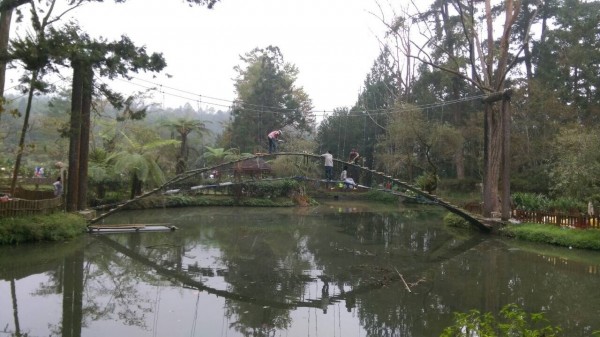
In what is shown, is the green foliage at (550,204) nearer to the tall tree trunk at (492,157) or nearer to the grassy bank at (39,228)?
the tall tree trunk at (492,157)

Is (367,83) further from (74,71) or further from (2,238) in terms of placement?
(2,238)

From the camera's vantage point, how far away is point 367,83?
138 feet

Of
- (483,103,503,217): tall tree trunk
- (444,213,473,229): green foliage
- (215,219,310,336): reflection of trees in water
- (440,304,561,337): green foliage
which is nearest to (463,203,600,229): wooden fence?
(483,103,503,217): tall tree trunk

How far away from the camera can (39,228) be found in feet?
41.1

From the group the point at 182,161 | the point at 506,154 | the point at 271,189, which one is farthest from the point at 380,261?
the point at 182,161

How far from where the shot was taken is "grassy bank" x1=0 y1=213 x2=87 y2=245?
1196 cm

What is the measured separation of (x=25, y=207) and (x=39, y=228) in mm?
666

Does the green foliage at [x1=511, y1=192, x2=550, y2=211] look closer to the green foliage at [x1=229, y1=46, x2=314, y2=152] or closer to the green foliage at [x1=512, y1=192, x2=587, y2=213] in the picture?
the green foliage at [x1=512, y1=192, x2=587, y2=213]

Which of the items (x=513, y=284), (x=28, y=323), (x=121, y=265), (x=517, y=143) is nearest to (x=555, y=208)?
(x=513, y=284)

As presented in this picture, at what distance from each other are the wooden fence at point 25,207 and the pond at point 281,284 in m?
1.10

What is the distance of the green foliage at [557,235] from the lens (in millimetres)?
13859

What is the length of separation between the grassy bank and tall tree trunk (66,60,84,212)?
995 mm

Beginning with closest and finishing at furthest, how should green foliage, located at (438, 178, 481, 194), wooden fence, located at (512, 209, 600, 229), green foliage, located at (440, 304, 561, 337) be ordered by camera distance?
green foliage, located at (440, 304, 561, 337), wooden fence, located at (512, 209, 600, 229), green foliage, located at (438, 178, 481, 194)

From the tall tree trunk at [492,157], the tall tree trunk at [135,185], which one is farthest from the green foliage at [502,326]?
the tall tree trunk at [135,185]
